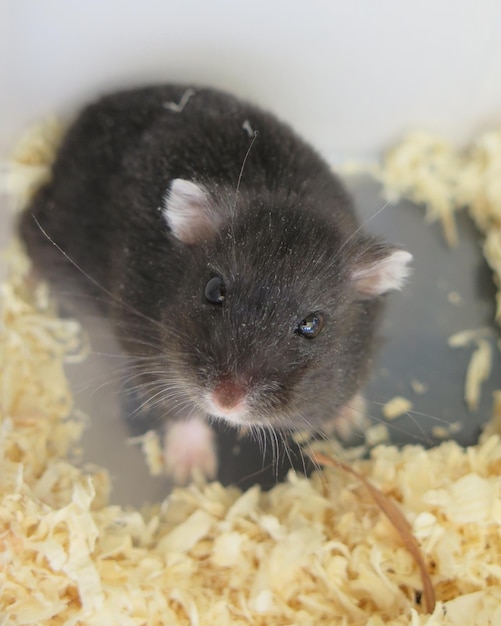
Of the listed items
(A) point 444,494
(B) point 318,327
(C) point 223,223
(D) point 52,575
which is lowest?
(D) point 52,575

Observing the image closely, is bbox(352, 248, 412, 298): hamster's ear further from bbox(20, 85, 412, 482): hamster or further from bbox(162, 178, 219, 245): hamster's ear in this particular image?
bbox(162, 178, 219, 245): hamster's ear

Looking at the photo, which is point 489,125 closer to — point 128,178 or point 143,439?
point 128,178

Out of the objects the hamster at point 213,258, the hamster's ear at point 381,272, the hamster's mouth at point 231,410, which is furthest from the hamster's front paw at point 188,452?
the hamster's ear at point 381,272

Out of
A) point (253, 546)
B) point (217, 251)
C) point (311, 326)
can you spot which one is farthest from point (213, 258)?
point (253, 546)

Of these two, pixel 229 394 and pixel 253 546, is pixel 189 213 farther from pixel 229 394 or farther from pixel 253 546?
pixel 253 546

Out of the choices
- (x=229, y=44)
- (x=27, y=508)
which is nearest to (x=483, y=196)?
(x=229, y=44)

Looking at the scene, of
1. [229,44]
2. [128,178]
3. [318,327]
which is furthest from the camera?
[229,44]
